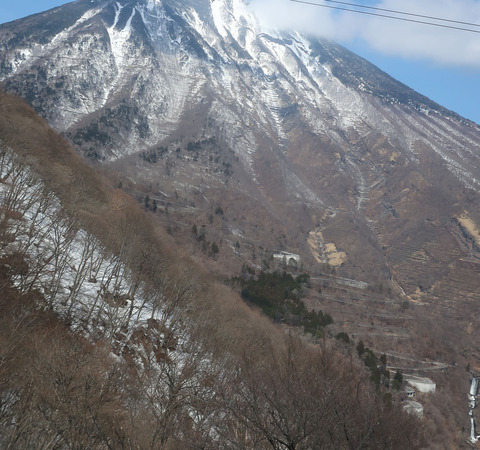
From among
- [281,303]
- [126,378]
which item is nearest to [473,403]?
[281,303]

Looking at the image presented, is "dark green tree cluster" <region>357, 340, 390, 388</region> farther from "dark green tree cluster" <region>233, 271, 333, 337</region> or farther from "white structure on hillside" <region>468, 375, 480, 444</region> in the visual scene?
"white structure on hillside" <region>468, 375, 480, 444</region>

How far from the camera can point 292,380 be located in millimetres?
15562

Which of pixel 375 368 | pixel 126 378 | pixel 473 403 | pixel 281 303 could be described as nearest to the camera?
pixel 126 378

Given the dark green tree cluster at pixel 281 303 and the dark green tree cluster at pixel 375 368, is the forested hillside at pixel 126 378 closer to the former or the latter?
the dark green tree cluster at pixel 375 368

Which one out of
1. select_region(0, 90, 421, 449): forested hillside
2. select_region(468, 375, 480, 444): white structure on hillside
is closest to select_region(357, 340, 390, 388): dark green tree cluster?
select_region(468, 375, 480, 444): white structure on hillside

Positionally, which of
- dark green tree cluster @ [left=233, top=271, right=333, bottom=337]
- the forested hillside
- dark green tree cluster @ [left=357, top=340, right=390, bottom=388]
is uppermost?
dark green tree cluster @ [left=233, top=271, right=333, bottom=337]

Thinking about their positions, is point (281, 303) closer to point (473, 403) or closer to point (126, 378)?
point (473, 403)

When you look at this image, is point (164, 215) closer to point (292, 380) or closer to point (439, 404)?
point (439, 404)

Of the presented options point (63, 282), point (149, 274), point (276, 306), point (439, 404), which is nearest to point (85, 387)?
point (63, 282)

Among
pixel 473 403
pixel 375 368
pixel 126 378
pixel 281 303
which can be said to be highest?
pixel 281 303

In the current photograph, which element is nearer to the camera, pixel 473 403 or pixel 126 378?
pixel 126 378

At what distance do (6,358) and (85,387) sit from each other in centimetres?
259

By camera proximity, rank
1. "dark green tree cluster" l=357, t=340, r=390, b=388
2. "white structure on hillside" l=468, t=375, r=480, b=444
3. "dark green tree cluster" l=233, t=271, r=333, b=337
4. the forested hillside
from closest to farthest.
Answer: the forested hillside → "dark green tree cluster" l=357, t=340, r=390, b=388 → "white structure on hillside" l=468, t=375, r=480, b=444 → "dark green tree cluster" l=233, t=271, r=333, b=337

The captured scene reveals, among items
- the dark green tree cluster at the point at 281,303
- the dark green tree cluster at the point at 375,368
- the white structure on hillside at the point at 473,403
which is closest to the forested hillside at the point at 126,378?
the dark green tree cluster at the point at 375,368
